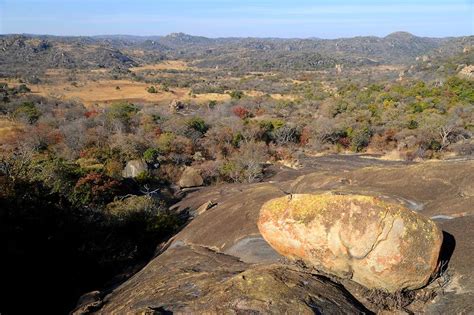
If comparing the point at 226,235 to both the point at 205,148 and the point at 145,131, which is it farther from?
the point at 145,131

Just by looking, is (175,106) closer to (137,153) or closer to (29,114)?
(29,114)

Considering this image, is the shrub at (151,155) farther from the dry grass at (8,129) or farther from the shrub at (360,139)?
the shrub at (360,139)

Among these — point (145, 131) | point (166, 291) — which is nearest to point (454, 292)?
point (166, 291)

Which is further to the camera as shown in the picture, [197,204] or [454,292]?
[197,204]

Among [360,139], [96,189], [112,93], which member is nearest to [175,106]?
[112,93]

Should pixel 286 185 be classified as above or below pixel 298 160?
above

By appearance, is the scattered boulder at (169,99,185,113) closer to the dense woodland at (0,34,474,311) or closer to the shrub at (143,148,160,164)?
the dense woodland at (0,34,474,311)

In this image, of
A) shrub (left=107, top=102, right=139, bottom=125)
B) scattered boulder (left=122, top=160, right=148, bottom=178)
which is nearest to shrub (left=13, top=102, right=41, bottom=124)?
shrub (left=107, top=102, right=139, bottom=125)
